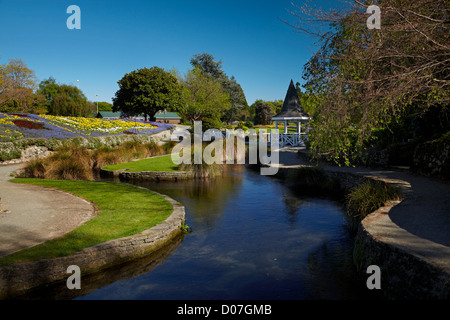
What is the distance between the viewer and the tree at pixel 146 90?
172 ft

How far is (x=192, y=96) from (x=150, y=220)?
3756 cm

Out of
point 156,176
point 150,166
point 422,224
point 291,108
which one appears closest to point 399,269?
point 422,224

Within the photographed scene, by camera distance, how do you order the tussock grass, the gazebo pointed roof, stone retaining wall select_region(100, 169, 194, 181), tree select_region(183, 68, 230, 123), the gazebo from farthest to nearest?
tree select_region(183, 68, 230, 123) → the gazebo pointed roof → the gazebo → stone retaining wall select_region(100, 169, 194, 181) → the tussock grass

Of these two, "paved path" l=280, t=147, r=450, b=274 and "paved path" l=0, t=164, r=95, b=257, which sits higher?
"paved path" l=280, t=147, r=450, b=274

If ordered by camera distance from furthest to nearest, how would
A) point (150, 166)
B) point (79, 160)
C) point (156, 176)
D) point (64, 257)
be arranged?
1. point (150, 166)
2. point (79, 160)
3. point (156, 176)
4. point (64, 257)

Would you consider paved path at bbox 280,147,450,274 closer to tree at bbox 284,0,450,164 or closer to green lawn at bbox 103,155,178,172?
tree at bbox 284,0,450,164

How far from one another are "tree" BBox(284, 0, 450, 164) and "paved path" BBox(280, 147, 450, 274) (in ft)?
5.88

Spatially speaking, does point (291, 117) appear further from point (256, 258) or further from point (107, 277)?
point (107, 277)

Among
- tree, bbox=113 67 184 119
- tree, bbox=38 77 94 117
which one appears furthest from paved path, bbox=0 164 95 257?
tree, bbox=38 77 94 117

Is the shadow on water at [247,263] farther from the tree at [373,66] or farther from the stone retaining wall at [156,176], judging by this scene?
the stone retaining wall at [156,176]

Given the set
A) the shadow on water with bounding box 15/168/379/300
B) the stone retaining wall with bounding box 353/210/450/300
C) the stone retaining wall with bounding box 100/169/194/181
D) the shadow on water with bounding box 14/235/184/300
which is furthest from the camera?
the stone retaining wall with bounding box 100/169/194/181

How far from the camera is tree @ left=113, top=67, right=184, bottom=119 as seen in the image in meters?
52.4

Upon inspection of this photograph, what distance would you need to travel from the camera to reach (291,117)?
32188 mm

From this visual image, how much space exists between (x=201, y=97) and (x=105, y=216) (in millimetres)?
36718
